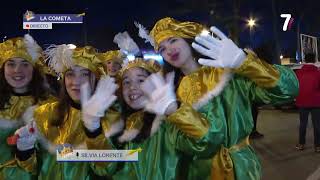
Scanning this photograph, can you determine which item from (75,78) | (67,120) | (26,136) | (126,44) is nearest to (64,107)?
(67,120)

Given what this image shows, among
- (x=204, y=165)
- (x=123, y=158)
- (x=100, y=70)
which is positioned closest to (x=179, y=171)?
(x=204, y=165)

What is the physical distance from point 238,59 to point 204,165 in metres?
0.73

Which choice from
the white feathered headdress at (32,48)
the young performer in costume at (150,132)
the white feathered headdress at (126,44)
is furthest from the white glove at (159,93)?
the white feathered headdress at (32,48)

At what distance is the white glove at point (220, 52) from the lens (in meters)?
2.80

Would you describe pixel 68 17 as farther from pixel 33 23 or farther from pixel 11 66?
pixel 11 66

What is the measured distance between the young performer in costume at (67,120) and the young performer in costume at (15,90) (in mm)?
229

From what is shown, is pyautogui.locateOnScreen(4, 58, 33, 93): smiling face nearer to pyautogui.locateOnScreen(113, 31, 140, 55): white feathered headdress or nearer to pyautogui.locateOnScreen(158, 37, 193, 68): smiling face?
pyautogui.locateOnScreen(113, 31, 140, 55): white feathered headdress

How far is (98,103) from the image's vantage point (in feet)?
9.39

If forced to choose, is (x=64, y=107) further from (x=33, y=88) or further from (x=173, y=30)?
(x=173, y=30)

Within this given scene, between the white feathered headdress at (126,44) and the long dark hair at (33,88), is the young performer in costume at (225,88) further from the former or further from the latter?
the long dark hair at (33,88)

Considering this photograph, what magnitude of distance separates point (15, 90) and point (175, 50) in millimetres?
1320

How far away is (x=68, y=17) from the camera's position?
42.1ft

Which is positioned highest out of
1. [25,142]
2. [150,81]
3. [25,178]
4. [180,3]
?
[180,3]

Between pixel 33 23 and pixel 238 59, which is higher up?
pixel 33 23
